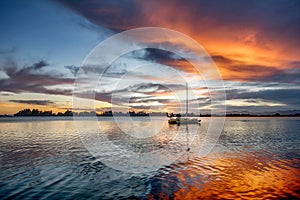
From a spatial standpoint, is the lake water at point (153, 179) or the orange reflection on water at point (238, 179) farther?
the orange reflection on water at point (238, 179)

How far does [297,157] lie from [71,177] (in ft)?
81.6

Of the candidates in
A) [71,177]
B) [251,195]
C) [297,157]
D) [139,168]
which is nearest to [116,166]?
[139,168]

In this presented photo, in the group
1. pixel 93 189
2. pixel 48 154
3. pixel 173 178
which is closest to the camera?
pixel 93 189

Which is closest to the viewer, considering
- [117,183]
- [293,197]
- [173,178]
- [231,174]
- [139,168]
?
[293,197]

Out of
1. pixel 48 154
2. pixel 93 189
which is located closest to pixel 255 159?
pixel 93 189

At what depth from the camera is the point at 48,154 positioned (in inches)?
1045

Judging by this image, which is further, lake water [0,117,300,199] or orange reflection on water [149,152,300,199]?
orange reflection on water [149,152,300,199]

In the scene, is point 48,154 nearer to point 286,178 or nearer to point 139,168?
point 139,168

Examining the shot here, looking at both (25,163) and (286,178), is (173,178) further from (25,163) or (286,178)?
(25,163)

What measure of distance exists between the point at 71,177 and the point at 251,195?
12.6 meters

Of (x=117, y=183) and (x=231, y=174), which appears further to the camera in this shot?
(x=231, y=174)

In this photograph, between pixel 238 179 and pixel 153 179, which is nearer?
A: pixel 153 179

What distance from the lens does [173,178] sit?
55.4 feet

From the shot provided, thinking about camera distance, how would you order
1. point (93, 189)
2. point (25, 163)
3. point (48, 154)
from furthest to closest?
point (48, 154)
point (25, 163)
point (93, 189)
